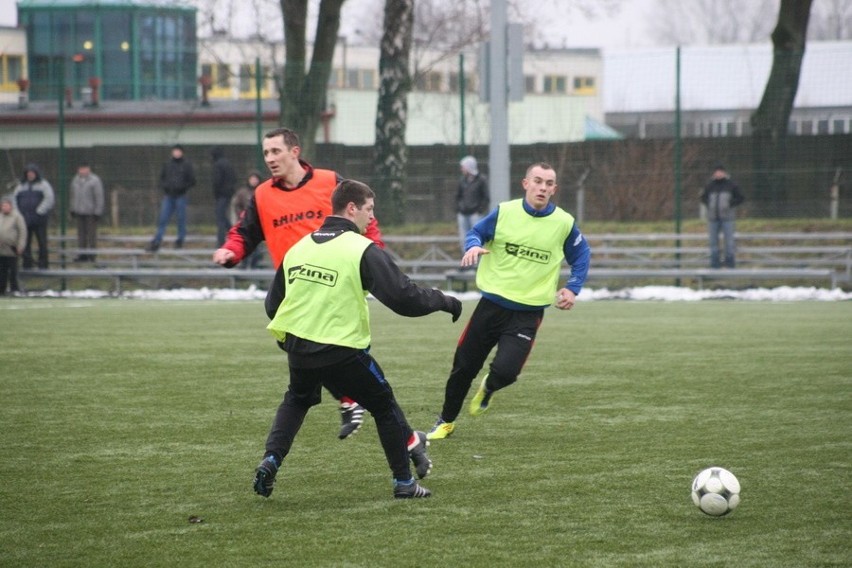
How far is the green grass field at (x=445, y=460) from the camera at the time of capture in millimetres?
5379

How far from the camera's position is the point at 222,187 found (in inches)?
853

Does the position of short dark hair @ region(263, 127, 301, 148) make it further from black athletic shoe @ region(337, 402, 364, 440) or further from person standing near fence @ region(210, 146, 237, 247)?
person standing near fence @ region(210, 146, 237, 247)

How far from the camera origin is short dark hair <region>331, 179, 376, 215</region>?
6316 millimetres

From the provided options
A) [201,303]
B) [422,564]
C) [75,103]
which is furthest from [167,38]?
[422,564]

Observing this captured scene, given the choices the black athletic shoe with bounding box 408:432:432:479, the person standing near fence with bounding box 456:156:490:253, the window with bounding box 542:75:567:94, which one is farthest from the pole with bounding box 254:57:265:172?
the window with bounding box 542:75:567:94

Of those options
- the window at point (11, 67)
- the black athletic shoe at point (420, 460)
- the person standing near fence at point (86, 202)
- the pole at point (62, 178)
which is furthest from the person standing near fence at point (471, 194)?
the window at point (11, 67)

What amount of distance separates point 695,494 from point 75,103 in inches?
888

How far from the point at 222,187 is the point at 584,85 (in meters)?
38.9

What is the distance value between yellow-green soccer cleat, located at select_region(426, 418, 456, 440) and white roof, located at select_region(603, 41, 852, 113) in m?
15.2

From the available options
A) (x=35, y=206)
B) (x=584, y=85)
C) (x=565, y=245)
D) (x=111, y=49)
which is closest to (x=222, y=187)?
(x=35, y=206)

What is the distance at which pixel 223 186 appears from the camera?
71.1ft

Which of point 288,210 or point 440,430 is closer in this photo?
point 288,210

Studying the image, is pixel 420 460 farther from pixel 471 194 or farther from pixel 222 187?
pixel 222 187

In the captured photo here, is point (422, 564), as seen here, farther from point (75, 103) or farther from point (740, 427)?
point (75, 103)
